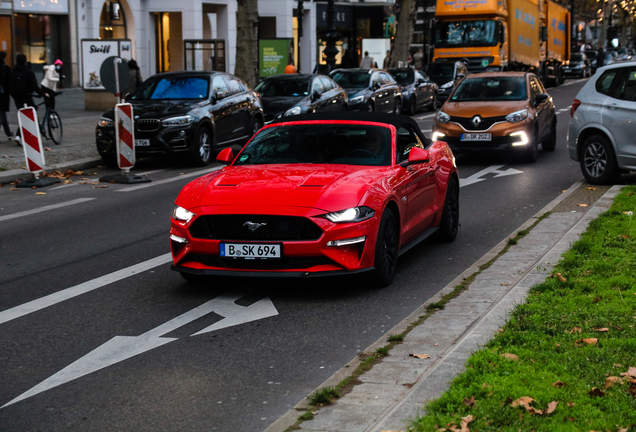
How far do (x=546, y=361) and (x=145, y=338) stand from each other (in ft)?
8.68

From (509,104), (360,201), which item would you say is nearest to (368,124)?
(360,201)

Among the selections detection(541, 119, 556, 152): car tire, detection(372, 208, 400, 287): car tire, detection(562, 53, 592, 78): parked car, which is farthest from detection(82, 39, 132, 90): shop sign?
detection(562, 53, 592, 78): parked car

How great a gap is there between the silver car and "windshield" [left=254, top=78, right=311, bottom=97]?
8861 millimetres

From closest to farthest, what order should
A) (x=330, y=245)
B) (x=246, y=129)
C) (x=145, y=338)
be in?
1. (x=145, y=338)
2. (x=330, y=245)
3. (x=246, y=129)

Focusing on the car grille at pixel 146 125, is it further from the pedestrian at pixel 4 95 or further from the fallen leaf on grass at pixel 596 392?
the fallen leaf on grass at pixel 596 392

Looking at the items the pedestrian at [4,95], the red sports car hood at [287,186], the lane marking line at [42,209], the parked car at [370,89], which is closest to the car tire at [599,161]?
the red sports car hood at [287,186]

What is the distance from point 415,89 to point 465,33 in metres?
5.26

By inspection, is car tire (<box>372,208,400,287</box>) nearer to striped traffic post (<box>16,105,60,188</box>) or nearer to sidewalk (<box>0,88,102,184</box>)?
striped traffic post (<box>16,105,60,188</box>)

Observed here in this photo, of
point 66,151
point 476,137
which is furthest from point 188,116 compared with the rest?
A: point 476,137

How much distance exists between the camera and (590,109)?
528 inches

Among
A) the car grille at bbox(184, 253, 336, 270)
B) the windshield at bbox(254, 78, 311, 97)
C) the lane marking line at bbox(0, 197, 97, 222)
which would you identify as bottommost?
the lane marking line at bbox(0, 197, 97, 222)

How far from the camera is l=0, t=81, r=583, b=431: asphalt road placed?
488cm

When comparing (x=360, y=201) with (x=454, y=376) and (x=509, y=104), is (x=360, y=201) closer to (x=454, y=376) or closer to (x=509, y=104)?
(x=454, y=376)

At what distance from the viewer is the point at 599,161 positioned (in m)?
13.3
